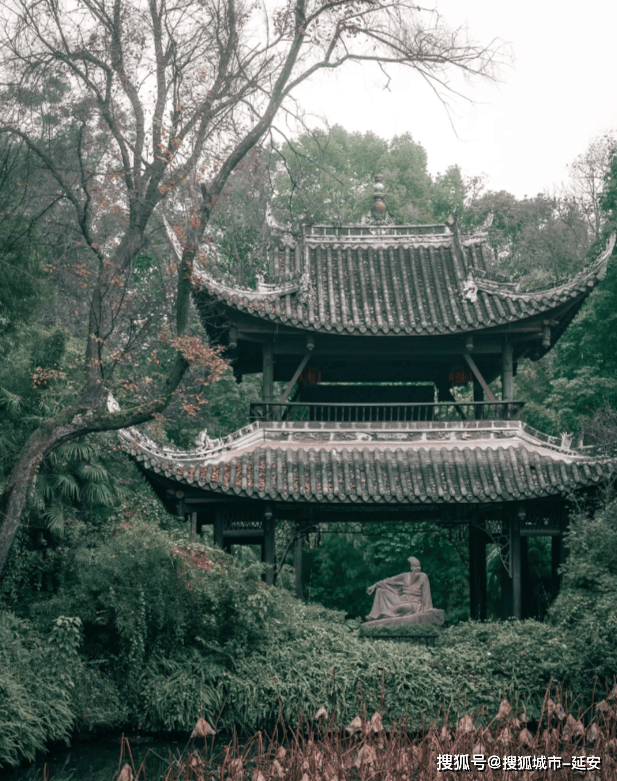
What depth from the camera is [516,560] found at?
51.0 ft

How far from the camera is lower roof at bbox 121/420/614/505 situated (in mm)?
14820

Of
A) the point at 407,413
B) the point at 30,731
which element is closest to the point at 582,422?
the point at 407,413

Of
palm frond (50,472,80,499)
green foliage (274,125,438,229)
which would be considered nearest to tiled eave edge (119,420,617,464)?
palm frond (50,472,80,499)

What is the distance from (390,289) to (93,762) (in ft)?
31.5

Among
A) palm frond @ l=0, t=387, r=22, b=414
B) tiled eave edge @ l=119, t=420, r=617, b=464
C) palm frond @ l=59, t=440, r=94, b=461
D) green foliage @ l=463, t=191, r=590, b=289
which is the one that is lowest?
palm frond @ l=59, t=440, r=94, b=461

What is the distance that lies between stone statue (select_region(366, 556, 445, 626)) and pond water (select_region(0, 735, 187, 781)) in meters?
4.86

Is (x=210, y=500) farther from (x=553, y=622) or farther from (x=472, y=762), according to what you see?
(x=472, y=762)

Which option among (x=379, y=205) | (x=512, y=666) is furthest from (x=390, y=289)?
(x=512, y=666)

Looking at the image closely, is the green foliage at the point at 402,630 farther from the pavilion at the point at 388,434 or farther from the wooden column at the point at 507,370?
the wooden column at the point at 507,370

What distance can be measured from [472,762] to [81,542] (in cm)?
1358

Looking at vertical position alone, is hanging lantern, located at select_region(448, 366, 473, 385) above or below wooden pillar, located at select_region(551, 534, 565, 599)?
above

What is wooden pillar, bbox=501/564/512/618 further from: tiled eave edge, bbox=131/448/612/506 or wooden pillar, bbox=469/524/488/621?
tiled eave edge, bbox=131/448/612/506

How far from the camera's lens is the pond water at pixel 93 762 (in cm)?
1147

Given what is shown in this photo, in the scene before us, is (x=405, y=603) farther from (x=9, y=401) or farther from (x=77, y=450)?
(x=9, y=401)
